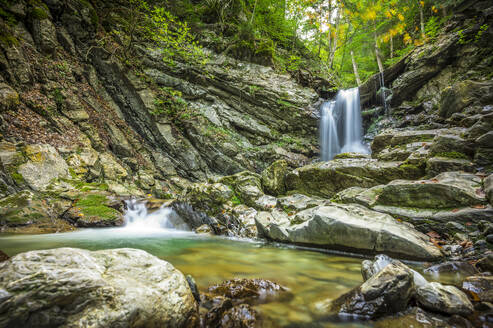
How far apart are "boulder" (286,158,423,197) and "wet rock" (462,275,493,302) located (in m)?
4.10

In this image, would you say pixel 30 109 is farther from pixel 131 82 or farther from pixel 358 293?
pixel 358 293

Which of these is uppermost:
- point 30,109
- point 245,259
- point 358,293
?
point 30,109

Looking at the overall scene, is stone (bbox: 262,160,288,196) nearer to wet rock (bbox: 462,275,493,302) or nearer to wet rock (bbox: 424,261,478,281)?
wet rock (bbox: 424,261,478,281)

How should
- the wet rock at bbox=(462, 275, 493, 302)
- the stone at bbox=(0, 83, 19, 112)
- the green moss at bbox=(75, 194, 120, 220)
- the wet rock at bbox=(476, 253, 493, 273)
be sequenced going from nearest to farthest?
the wet rock at bbox=(462, 275, 493, 302), the wet rock at bbox=(476, 253, 493, 273), the green moss at bbox=(75, 194, 120, 220), the stone at bbox=(0, 83, 19, 112)

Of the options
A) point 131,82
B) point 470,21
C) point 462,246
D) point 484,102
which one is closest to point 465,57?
point 470,21

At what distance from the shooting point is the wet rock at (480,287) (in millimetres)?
2292

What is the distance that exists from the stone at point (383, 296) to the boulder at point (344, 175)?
4.88 meters

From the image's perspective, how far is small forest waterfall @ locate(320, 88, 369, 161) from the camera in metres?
14.5

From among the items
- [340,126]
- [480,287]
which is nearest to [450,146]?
[480,287]

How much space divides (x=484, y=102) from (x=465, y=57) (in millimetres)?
5360

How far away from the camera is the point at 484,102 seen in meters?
7.58

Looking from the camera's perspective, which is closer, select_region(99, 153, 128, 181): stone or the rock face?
the rock face

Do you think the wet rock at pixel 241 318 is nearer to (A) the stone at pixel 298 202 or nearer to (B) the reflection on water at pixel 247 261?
(B) the reflection on water at pixel 247 261

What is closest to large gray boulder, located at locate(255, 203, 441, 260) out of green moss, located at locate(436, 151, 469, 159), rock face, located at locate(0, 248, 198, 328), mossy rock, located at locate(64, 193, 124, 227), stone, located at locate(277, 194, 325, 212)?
stone, located at locate(277, 194, 325, 212)
